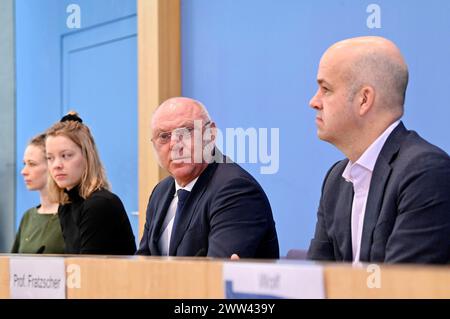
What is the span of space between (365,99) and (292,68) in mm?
1593

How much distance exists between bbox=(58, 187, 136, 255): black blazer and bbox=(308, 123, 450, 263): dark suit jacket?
48.9 inches

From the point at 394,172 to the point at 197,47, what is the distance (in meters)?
2.35

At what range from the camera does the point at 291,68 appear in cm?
354

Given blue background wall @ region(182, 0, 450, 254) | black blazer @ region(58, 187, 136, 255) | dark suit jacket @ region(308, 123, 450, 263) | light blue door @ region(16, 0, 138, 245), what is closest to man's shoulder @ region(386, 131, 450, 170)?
dark suit jacket @ region(308, 123, 450, 263)

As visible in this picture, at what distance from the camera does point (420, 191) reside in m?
1.74

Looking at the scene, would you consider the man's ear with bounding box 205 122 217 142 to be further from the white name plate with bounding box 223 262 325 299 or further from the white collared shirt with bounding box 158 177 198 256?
the white name plate with bounding box 223 262 325 299

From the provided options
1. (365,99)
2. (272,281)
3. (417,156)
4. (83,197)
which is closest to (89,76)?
(83,197)

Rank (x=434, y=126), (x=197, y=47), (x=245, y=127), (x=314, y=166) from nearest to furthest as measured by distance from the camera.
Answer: (x=434, y=126) < (x=314, y=166) < (x=245, y=127) < (x=197, y=47)

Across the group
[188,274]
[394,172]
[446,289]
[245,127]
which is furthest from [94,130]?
[446,289]

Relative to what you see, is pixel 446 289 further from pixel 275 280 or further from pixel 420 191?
pixel 420 191

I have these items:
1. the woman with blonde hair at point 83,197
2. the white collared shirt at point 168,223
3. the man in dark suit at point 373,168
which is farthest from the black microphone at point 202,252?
the woman with blonde hair at point 83,197

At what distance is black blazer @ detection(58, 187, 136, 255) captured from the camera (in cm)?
300

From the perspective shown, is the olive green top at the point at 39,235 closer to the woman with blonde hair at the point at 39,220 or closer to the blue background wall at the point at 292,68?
the woman with blonde hair at the point at 39,220

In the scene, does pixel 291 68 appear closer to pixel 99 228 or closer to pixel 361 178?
pixel 99 228
